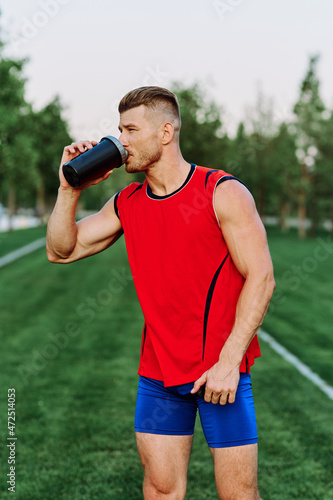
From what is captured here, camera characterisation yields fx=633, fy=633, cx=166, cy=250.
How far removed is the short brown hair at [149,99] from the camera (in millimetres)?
3221

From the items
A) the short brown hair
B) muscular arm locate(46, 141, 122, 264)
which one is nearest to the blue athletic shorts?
muscular arm locate(46, 141, 122, 264)

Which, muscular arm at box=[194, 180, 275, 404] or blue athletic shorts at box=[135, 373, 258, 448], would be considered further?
blue athletic shorts at box=[135, 373, 258, 448]

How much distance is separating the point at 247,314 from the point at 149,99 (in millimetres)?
1191

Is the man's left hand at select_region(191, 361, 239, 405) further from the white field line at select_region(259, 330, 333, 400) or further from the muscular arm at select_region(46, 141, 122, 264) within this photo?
the white field line at select_region(259, 330, 333, 400)

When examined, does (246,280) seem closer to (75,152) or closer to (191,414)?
(191,414)

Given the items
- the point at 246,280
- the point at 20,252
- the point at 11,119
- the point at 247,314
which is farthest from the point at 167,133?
the point at 20,252

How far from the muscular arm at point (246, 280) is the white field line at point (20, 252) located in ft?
79.8

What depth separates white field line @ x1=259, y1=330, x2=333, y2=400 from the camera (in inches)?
344

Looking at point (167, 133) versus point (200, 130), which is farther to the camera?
point (200, 130)

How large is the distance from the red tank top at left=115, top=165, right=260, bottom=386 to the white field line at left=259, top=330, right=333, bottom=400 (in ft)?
18.1

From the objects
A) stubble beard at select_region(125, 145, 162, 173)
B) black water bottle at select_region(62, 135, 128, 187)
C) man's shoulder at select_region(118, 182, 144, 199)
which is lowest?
man's shoulder at select_region(118, 182, 144, 199)

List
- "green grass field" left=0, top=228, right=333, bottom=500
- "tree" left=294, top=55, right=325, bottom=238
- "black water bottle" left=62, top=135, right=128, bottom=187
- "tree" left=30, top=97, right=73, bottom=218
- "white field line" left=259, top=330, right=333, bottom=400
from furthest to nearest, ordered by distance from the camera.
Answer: "tree" left=30, top=97, right=73, bottom=218 < "tree" left=294, top=55, right=325, bottom=238 < "white field line" left=259, top=330, right=333, bottom=400 < "green grass field" left=0, top=228, right=333, bottom=500 < "black water bottle" left=62, top=135, right=128, bottom=187

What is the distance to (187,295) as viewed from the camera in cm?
323

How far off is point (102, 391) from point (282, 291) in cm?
1214
